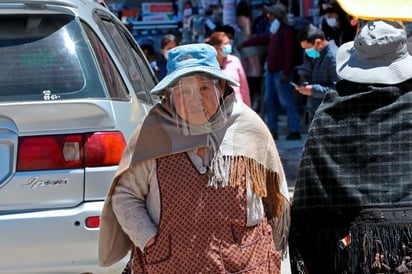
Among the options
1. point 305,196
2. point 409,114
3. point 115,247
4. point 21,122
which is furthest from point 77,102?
point 409,114

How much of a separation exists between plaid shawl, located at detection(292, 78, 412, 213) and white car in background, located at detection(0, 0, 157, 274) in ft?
4.63

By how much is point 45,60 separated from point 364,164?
197 centimetres

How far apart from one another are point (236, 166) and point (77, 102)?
4.66 feet

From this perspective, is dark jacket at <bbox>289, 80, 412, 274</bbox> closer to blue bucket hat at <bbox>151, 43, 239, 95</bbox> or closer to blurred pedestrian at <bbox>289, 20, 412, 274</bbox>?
blurred pedestrian at <bbox>289, 20, 412, 274</bbox>

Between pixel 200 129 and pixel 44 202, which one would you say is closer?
pixel 200 129

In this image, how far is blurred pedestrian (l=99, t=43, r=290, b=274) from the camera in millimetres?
3260

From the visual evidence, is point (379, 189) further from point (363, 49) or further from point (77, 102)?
Answer: point (77, 102)

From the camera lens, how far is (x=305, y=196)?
3.50 m

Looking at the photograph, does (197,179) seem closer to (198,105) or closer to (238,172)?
(238,172)

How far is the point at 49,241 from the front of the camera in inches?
174


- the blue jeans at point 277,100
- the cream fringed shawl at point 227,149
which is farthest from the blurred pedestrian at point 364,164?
the blue jeans at point 277,100

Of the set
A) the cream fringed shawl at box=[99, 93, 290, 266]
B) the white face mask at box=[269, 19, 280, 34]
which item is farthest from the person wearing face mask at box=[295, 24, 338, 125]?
the cream fringed shawl at box=[99, 93, 290, 266]

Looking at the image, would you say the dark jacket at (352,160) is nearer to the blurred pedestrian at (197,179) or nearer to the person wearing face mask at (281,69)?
the blurred pedestrian at (197,179)

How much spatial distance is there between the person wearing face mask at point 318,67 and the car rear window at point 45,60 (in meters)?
3.45
